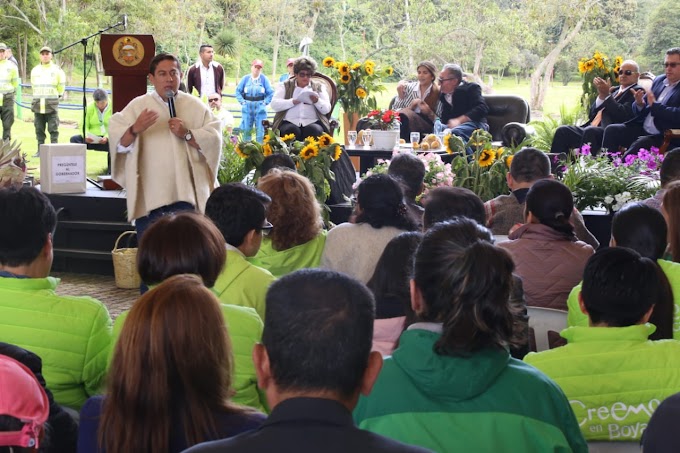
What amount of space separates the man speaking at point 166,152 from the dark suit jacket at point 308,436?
404cm

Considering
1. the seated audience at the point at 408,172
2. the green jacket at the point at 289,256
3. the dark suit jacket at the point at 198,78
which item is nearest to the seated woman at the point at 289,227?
the green jacket at the point at 289,256

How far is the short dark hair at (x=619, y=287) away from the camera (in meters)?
2.25

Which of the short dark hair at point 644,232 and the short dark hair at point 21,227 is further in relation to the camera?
the short dark hair at point 644,232

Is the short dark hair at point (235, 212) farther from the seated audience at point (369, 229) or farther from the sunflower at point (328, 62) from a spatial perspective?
the sunflower at point (328, 62)

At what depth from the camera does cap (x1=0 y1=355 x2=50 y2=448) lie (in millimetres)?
1606

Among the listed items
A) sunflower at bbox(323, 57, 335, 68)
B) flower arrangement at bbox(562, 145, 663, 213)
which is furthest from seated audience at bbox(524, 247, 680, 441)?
sunflower at bbox(323, 57, 335, 68)

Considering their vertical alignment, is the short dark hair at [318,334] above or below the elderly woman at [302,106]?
above

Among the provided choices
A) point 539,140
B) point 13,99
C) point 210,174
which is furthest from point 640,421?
point 13,99

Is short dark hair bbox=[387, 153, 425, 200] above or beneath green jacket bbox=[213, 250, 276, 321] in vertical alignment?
above

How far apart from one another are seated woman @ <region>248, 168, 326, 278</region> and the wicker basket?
261 centimetres

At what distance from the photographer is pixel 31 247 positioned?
8.34 ft

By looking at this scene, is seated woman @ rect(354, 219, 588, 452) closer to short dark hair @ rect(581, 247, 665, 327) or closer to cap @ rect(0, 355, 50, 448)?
short dark hair @ rect(581, 247, 665, 327)

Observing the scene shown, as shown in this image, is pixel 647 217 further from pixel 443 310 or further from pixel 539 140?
pixel 539 140

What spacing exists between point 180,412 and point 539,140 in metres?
8.75
